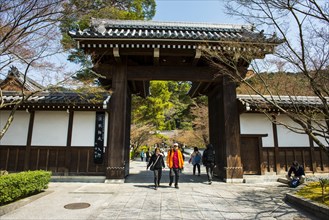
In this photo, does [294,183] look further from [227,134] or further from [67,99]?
[67,99]

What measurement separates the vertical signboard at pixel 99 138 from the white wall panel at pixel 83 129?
0.27m

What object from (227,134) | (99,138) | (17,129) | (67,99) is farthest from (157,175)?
(17,129)

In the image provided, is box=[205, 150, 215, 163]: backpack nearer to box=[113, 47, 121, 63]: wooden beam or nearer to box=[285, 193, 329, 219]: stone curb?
box=[285, 193, 329, 219]: stone curb

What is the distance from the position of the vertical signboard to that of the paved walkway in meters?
1.42

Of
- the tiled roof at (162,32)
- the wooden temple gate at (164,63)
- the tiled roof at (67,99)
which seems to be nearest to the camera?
the tiled roof at (162,32)

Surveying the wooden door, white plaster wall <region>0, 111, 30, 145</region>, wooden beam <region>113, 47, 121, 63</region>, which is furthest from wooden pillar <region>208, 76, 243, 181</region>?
white plaster wall <region>0, 111, 30, 145</region>

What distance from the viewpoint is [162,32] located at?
1102 cm

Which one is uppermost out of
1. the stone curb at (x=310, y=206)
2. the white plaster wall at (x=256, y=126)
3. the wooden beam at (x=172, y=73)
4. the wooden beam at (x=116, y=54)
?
the wooden beam at (x=116, y=54)

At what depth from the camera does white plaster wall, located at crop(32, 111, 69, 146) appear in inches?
414

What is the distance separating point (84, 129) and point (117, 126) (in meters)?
1.88

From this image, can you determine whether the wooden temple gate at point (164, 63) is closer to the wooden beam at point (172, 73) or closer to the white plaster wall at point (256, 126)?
the wooden beam at point (172, 73)

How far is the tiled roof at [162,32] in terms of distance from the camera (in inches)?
371

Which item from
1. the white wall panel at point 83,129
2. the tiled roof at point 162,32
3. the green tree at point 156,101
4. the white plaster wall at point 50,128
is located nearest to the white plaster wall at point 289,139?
the tiled roof at point 162,32

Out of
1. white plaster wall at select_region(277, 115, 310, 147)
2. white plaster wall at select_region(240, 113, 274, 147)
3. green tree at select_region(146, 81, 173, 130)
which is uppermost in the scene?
green tree at select_region(146, 81, 173, 130)
